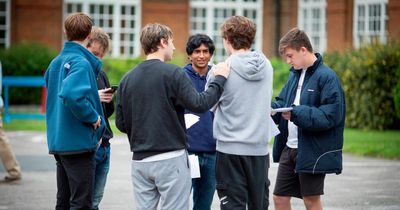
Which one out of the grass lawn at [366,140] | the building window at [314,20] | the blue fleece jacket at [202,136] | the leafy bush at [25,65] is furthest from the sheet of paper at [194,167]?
the building window at [314,20]

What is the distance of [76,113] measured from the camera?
6484mm

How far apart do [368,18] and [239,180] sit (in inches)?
856

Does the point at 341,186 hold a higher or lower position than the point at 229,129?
lower

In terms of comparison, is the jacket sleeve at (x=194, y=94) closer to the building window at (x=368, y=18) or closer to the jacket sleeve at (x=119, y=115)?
the jacket sleeve at (x=119, y=115)

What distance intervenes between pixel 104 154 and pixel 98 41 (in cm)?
97

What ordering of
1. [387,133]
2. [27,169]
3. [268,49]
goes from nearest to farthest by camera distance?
1. [27,169]
2. [387,133]
3. [268,49]

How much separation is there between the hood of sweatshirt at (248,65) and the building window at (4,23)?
71.3 feet

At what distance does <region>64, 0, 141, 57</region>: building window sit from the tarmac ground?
1375 cm

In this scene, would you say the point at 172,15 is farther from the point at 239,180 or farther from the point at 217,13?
the point at 239,180

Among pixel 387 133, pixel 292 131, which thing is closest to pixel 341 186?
pixel 292 131

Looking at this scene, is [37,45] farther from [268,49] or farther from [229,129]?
[229,129]

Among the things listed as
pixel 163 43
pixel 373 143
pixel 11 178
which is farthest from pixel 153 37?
pixel 373 143

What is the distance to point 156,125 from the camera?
6.32 meters

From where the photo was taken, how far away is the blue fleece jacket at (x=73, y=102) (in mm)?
6477
